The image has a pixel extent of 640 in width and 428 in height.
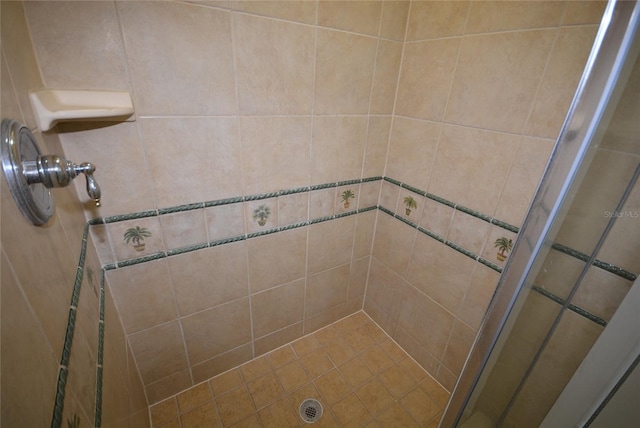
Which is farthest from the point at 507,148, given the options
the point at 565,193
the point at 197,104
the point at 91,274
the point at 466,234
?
the point at 91,274

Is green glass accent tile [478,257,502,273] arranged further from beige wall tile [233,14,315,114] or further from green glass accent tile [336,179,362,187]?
beige wall tile [233,14,315,114]

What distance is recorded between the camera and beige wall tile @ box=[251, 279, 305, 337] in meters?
1.35

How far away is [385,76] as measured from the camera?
122 cm

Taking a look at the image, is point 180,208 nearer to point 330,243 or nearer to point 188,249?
point 188,249

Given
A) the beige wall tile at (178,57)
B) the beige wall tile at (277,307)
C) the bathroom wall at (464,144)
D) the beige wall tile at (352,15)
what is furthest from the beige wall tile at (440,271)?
the beige wall tile at (178,57)

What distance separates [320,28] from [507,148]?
776 millimetres

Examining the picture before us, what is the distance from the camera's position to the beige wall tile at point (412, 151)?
3.91ft

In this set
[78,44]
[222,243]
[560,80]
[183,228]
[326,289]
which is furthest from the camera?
[326,289]

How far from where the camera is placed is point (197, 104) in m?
0.88

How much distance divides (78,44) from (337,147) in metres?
0.87

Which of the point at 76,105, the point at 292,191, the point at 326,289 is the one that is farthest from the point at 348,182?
the point at 76,105

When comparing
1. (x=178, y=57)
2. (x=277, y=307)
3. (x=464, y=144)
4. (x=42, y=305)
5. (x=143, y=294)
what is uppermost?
(x=178, y=57)

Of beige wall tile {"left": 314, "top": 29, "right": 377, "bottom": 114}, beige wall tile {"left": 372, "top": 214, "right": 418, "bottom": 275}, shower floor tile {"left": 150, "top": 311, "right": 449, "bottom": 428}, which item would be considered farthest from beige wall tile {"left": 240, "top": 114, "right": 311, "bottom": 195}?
shower floor tile {"left": 150, "top": 311, "right": 449, "bottom": 428}

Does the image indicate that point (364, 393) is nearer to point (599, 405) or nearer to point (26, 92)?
point (599, 405)
